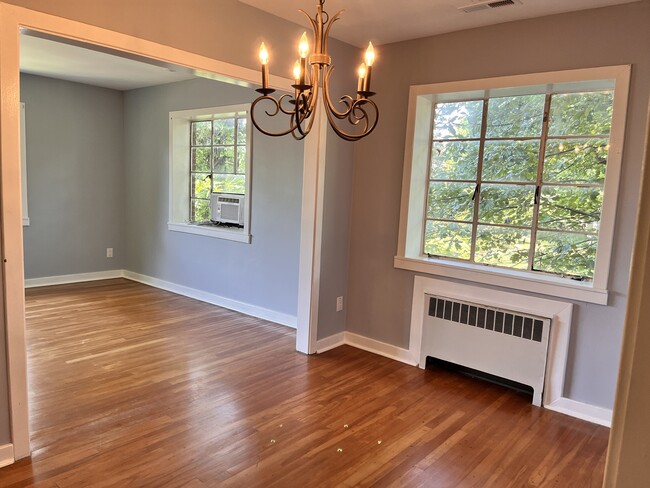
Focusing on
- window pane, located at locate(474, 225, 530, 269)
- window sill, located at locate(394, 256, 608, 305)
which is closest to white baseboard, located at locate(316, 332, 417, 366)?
window sill, located at locate(394, 256, 608, 305)

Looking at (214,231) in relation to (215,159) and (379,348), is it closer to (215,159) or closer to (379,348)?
(215,159)

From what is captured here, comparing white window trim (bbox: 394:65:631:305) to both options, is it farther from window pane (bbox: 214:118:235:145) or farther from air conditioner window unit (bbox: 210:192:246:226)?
window pane (bbox: 214:118:235:145)

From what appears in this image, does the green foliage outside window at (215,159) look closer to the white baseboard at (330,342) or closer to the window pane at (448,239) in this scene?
the white baseboard at (330,342)

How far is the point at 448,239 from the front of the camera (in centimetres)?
371

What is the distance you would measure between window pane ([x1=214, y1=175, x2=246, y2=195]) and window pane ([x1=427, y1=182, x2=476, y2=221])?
2140mm

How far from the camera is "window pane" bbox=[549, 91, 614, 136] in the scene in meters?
2.97

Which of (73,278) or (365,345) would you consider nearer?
(365,345)

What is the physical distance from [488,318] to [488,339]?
0.15 meters

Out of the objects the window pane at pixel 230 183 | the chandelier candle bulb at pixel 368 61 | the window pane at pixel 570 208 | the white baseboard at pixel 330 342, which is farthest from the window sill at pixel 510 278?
the window pane at pixel 230 183

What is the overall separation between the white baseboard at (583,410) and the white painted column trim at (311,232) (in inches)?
71.4

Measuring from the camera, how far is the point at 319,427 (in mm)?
2713

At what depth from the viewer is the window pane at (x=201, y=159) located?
5.53 m

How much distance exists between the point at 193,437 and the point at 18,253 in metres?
1.29

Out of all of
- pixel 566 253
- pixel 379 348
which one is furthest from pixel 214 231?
pixel 566 253
